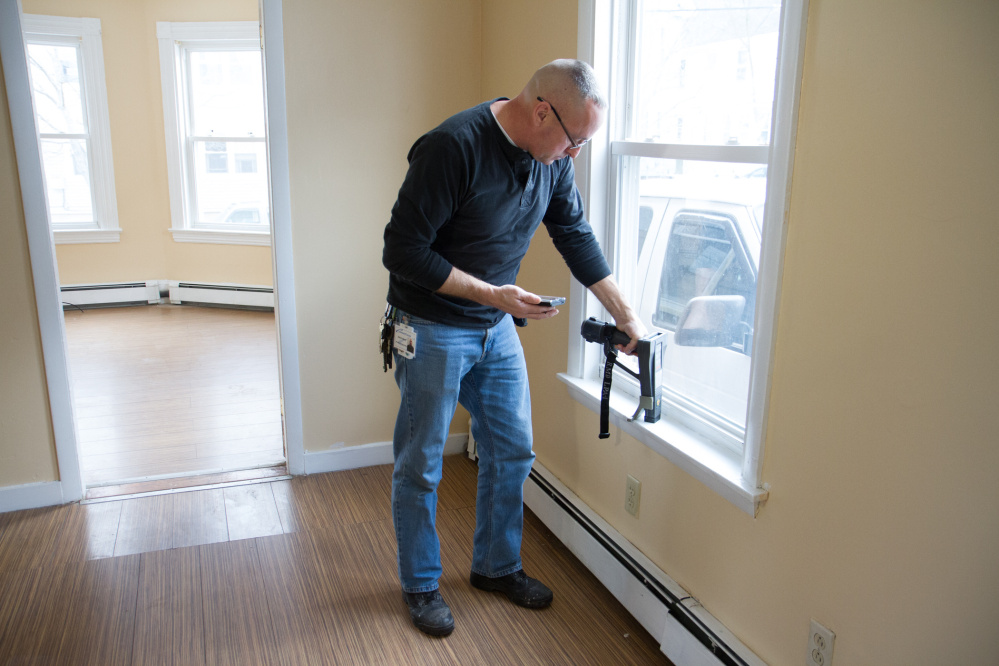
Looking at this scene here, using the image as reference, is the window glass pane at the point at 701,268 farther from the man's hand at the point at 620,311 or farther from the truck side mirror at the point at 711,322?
the man's hand at the point at 620,311

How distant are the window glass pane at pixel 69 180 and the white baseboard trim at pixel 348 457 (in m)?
4.27

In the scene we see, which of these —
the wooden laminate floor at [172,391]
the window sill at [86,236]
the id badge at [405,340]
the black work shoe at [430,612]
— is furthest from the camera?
the window sill at [86,236]

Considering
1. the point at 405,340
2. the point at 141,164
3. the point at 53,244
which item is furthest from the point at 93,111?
the point at 405,340

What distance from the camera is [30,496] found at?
2.83 meters

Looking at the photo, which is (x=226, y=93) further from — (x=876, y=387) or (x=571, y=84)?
(x=876, y=387)

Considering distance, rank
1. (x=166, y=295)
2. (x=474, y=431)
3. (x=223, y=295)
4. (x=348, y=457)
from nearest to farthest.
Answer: (x=474, y=431) → (x=348, y=457) → (x=223, y=295) → (x=166, y=295)

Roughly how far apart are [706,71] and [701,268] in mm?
497

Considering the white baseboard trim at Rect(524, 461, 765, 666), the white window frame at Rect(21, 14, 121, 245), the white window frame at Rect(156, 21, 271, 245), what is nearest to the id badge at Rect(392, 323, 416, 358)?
the white baseboard trim at Rect(524, 461, 765, 666)

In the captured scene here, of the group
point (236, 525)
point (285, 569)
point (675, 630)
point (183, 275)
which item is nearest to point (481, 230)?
point (675, 630)

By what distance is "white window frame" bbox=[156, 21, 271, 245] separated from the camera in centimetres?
581

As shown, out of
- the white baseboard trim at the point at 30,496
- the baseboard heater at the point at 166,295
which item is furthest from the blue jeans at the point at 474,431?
the baseboard heater at the point at 166,295

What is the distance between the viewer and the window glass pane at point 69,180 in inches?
240

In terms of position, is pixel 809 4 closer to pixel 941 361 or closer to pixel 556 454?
pixel 941 361

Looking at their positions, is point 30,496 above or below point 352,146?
below
